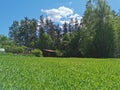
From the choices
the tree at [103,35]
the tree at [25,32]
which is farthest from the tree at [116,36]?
the tree at [25,32]

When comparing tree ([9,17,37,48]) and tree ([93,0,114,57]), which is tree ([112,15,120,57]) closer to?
tree ([93,0,114,57])

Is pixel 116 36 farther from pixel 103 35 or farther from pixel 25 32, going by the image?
pixel 25 32

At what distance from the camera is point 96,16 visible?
192 feet

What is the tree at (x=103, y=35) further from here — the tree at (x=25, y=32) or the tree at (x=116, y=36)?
the tree at (x=25, y=32)

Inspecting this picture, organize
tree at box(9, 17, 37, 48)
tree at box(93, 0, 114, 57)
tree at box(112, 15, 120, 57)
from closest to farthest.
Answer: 1. tree at box(112, 15, 120, 57)
2. tree at box(93, 0, 114, 57)
3. tree at box(9, 17, 37, 48)

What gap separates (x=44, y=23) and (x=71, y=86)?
310 ft

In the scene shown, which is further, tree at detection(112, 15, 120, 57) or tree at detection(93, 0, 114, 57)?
tree at detection(93, 0, 114, 57)

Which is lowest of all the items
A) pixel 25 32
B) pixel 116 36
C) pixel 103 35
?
pixel 116 36

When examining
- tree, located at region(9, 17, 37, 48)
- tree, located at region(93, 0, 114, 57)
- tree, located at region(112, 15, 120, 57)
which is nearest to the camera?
tree, located at region(112, 15, 120, 57)

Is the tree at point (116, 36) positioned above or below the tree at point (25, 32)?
below

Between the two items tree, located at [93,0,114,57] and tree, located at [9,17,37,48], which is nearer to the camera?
tree, located at [93,0,114,57]

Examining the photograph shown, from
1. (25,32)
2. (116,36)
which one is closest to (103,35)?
(116,36)

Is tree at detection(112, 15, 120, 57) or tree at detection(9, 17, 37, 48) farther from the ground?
tree at detection(9, 17, 37, 48)

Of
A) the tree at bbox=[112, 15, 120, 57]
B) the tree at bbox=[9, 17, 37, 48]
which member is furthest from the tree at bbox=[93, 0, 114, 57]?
the tree at bbox=[9, 17, 37, 48]
